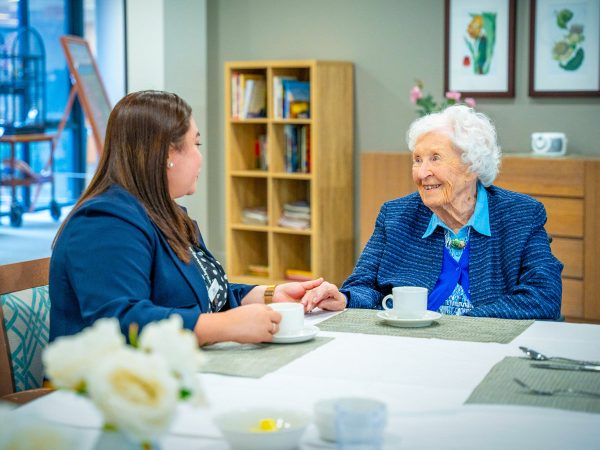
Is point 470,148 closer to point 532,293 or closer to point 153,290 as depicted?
point 532,293

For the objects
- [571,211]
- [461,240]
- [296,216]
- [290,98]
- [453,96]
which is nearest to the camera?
[461,240]

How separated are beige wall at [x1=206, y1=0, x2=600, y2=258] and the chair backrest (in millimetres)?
3887

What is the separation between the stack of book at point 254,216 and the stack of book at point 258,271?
0.32 m

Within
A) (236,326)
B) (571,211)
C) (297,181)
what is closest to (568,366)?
(236,326)

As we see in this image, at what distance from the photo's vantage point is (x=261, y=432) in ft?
4.56

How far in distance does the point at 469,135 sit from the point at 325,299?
0.87 metres

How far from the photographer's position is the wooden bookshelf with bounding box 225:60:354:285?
5.98 m

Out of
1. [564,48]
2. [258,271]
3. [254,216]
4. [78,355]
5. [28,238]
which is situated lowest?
[258,271]

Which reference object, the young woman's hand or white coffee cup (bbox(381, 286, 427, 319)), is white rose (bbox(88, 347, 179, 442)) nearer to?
the young woman's hand

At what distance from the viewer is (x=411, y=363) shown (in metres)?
1.91

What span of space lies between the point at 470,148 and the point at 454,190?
0.15 meters

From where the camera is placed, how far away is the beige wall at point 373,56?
558 centimetres

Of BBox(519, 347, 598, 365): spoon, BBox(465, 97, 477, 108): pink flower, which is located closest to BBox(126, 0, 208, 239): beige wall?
BBox(465, 97, 477, 108): pink flower

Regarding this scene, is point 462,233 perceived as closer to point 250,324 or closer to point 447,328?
point 447,328
